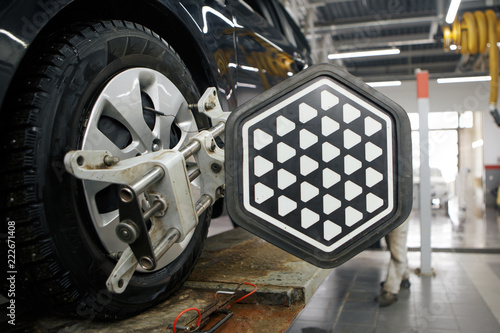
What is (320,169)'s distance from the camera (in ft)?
2.66

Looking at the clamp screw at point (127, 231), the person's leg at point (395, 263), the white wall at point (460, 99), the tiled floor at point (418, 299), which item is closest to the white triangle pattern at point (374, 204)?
the clamp screw at point (127, 231)

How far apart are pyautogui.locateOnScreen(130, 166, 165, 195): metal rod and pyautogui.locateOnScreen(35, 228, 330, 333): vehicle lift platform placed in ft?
1.13

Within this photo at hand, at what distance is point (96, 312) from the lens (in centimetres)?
90

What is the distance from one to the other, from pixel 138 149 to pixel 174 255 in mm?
291

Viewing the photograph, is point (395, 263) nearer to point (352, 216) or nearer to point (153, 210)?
point (352, 216)

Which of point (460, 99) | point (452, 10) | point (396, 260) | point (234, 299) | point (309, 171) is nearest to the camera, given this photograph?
point (309, 171)

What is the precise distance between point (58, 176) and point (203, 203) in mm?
297

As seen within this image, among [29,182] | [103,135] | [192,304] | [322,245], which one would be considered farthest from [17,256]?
[322,245]

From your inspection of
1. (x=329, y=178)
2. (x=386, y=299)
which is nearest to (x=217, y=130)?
(x=329, y=178)

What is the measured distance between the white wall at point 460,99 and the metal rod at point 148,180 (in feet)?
35.5

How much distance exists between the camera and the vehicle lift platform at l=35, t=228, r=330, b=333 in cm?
93

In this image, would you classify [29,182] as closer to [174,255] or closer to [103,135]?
[103,135]

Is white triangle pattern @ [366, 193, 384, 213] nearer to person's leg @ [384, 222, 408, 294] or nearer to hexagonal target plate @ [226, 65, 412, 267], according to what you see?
hexagonal target plate @ [226, 65, 412, 267]

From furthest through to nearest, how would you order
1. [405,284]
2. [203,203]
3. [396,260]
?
[405,284], [396,260], [203,203]
